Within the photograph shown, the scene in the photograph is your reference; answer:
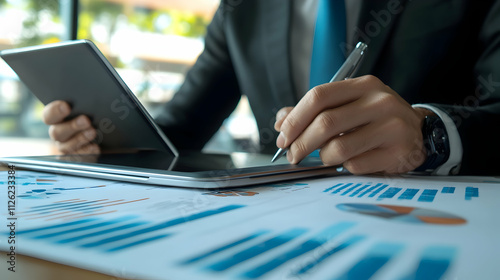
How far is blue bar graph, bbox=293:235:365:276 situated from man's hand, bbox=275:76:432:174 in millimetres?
282

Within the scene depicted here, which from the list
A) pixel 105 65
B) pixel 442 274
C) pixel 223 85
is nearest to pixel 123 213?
pixel 442 274

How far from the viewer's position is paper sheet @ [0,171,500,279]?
182mm

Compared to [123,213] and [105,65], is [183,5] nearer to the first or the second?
[105,65]

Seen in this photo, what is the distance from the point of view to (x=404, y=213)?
31 cm

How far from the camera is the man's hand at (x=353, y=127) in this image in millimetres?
509

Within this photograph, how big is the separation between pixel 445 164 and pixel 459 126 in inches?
→ 2.7

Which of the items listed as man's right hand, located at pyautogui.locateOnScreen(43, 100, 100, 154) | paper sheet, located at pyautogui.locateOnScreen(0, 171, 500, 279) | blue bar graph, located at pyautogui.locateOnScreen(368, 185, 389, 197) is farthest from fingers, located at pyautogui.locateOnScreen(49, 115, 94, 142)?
blue bar graph, located at pyautogui.locateOnScreen(368, 185, 389, 197)

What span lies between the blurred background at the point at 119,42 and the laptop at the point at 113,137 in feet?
0.12

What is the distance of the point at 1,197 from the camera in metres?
0.33

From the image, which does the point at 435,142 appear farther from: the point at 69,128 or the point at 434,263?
the point at 69,128

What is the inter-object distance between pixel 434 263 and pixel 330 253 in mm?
51

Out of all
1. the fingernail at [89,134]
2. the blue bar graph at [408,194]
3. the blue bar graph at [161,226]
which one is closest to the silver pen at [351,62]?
the blue bar graph at [408,194]

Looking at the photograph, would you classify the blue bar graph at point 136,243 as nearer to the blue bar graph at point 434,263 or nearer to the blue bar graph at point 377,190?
the blue bar graph at point 434,263

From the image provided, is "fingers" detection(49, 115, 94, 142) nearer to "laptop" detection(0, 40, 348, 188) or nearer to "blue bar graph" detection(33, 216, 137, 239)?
"laptop" detection(0, 40, 348, 188)
